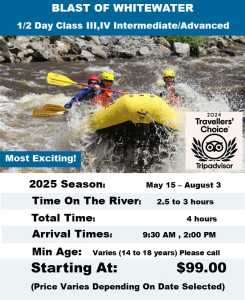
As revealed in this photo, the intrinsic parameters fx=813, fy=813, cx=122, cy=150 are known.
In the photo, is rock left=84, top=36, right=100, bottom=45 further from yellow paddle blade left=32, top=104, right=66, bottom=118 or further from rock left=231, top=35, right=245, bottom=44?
rock left=231, top=35, right=245, bottom=44

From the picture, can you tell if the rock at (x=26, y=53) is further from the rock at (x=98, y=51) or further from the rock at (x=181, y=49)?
the rock at (x=181, y=49)

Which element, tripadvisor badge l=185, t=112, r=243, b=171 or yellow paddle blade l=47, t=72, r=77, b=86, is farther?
yellow paddle blade l=47, t=72, r=77, b=86

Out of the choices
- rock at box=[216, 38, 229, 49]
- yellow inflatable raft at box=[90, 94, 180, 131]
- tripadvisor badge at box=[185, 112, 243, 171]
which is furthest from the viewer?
yellow inflatable raft at box=[90, 94, 180, 131]

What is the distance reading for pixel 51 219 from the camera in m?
5.59

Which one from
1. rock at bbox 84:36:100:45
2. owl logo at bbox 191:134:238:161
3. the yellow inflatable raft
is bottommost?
owl logo at bbox 191:134:238:161

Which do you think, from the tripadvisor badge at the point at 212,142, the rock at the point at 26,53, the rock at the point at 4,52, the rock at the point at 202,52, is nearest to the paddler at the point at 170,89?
the rock at the point at 202,52

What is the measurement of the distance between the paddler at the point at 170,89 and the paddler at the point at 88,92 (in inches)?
19.6

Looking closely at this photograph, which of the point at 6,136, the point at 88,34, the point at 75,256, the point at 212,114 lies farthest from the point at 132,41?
the point at 75,256

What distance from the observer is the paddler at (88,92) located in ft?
20.0

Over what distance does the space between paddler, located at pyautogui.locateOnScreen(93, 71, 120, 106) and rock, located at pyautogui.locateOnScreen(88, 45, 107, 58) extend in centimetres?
13

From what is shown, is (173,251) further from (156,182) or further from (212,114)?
(212,114)

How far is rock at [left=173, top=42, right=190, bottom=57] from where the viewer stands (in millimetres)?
5887

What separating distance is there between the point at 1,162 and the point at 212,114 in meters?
1.52

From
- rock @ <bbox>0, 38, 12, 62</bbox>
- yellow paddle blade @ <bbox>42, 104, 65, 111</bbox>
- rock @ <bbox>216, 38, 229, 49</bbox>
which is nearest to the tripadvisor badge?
rock @ <bbox>216, 38, 229, 49</bbox>
